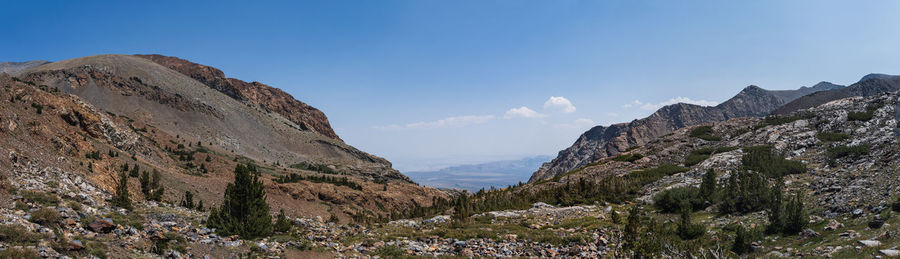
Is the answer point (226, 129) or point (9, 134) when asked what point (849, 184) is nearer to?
point (9, 134)

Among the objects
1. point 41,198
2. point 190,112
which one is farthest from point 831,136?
point 190,112

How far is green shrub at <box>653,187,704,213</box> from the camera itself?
86.5 feet

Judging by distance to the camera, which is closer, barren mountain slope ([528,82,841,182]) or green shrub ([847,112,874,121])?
green shrub ([847,112,874,121])

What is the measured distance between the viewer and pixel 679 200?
26.7 metres

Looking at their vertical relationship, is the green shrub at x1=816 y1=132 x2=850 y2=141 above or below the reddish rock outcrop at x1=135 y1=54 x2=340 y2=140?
below

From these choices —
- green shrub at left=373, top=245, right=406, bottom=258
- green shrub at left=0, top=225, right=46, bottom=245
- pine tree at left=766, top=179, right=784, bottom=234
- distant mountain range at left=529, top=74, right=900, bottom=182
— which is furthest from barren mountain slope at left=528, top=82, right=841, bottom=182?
green shrub at left=0, top=225, right=46, bottom=245

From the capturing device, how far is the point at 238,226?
54.5ft

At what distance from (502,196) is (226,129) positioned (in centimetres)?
11077

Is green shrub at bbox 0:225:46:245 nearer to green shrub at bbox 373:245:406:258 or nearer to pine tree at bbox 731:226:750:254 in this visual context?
green shrub at bbox 373:245:406:258

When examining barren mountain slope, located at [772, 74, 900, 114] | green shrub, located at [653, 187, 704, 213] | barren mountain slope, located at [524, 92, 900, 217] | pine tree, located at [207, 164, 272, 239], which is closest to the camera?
pine tree, located at [207, 164, 272, 239]

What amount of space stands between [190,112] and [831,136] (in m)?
143

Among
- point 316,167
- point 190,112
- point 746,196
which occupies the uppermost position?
point 190,112

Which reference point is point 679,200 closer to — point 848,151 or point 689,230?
point 689,230

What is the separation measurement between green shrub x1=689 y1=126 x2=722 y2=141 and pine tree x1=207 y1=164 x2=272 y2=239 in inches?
2366
